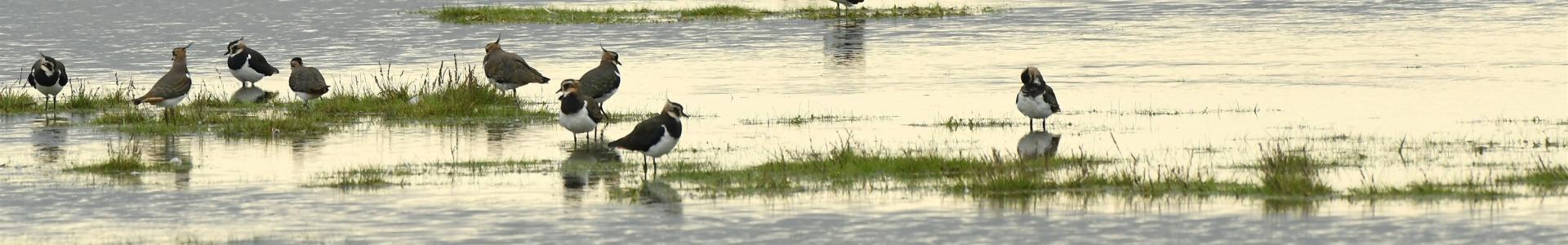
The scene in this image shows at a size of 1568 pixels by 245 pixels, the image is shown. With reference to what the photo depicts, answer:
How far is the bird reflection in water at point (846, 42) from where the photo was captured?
1399 inches

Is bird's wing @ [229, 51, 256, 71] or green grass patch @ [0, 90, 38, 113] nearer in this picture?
green grass patch @ [0, 90, 38, 113]

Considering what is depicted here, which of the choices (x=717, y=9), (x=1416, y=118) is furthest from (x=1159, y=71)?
(x=717, y=9)

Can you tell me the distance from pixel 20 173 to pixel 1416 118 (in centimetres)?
1315

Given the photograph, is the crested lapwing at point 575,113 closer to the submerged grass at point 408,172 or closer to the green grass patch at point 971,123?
the submerged grass at point 408,172

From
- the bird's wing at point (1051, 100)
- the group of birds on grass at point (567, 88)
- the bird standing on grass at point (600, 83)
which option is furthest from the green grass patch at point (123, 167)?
the bird's wing at point (1051, 100)

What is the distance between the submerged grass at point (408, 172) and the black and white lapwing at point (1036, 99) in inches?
197

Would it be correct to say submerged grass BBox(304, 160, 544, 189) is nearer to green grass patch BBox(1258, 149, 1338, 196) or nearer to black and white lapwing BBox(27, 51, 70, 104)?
green grass patch BBox(1258, 149, 1338, 196)

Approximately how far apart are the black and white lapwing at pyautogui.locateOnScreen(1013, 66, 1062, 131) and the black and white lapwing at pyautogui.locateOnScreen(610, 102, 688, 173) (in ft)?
16.1

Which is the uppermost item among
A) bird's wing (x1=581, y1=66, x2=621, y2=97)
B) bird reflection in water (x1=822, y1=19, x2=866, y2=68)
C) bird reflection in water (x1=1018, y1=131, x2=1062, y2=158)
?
bird reflection in water (x1=822, y1=19, x2=866, y2=68)

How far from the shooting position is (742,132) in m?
23.0

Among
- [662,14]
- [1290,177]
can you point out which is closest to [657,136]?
[1290,177]

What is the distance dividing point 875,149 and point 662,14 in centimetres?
3190

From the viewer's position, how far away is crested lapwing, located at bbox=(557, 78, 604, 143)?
20688mm

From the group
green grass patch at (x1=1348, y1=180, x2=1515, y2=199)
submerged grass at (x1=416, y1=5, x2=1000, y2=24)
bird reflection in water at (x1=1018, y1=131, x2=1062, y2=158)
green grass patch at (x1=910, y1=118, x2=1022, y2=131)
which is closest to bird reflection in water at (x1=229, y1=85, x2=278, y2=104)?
green grass patch at (x1=910, y1=118, x2=1022, y2=131)
